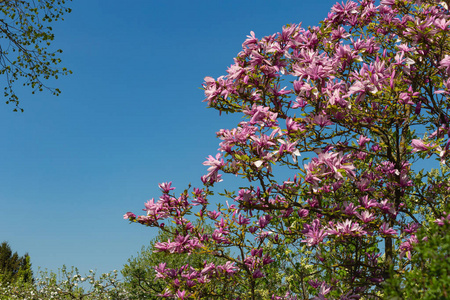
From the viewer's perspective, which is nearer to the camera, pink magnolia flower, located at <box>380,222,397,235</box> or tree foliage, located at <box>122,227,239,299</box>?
pink magnolia flower, located at <box>380,222,397,235</box>

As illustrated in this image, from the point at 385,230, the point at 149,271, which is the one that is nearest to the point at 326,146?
the point at 385,230

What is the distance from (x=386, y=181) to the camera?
6.62 metres

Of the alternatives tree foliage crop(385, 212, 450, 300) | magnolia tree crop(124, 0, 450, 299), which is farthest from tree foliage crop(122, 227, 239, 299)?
tree foliage crop(385, 212, 450, 300)

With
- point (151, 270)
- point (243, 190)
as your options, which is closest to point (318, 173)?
point (243, 190)

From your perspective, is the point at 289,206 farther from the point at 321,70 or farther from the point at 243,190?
the point at 321,70

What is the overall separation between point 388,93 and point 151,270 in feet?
29.4

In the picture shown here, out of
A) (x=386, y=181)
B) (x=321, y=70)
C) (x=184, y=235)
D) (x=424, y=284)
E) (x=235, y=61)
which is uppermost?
(x=235, y=61)

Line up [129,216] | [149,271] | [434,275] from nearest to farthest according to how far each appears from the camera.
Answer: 1. [434,275]
2. [129,216]
3. [149,271]

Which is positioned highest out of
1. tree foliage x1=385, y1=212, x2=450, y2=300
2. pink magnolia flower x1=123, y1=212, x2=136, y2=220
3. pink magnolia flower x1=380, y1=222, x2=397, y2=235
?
pink magnolia flower x1=123, y1=212, x2=136, y2=220

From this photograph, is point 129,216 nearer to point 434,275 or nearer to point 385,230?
point 385,230

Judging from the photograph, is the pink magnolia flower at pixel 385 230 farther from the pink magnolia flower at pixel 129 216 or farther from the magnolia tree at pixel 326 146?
the pink magnolia flower at pixel 129 216

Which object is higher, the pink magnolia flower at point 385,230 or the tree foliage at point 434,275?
the pink magnolia flower at point 385,230

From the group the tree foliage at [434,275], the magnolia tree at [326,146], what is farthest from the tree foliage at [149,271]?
the tree foliage at [434,275]

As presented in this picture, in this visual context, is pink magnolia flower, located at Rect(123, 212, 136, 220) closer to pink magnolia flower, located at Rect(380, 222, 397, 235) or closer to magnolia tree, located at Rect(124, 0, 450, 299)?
magnolia tree, located at Rect(124, 0, 450, 299)
